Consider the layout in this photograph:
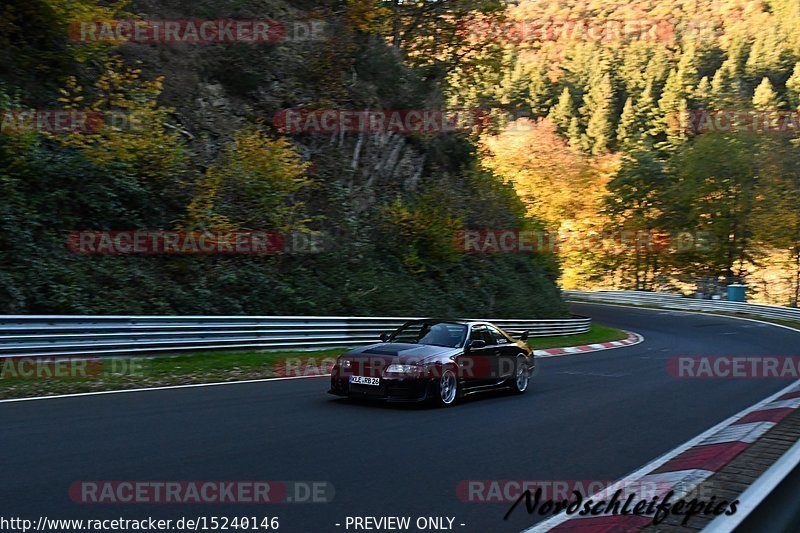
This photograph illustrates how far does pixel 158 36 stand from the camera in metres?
24.4

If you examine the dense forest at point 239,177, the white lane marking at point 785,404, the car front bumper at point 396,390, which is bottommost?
the white lane marking at point 785,404

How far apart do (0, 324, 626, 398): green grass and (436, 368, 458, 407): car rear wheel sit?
4.30m

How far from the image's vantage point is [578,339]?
2764cm

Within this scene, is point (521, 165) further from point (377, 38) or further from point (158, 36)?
point (158, 36)

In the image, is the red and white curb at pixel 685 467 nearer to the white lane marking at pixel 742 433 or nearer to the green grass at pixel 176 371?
the white lane marking at pixel 742 433

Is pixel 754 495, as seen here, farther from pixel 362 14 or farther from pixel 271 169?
pixel 362 14

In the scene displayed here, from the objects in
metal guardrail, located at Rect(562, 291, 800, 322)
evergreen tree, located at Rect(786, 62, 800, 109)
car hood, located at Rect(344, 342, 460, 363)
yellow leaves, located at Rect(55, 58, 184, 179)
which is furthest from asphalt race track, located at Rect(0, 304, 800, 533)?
evergreen tree, located at Rect(786, 62, 800, 109)

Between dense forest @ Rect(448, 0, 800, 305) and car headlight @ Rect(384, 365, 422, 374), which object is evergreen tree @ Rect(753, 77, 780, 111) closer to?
dense forest @ Rect(448, 0, 800, 305)

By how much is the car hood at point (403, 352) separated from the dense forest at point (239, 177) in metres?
7.38

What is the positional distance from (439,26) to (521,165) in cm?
3799

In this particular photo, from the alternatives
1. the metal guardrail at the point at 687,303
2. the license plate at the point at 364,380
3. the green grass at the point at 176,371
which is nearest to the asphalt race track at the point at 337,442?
the license plate at the point at 364,380

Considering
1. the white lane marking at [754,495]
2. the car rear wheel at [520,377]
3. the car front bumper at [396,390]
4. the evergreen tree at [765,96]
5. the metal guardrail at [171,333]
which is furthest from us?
the evergreen tree at [765,96]

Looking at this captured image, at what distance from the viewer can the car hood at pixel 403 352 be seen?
10391 millimetres

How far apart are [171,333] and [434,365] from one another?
659 cm
